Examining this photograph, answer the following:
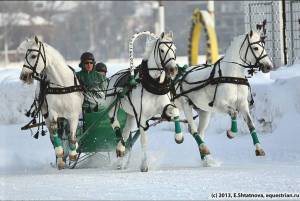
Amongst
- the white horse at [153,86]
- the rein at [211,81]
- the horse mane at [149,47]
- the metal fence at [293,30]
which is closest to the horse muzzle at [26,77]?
the white horse at [153,86]

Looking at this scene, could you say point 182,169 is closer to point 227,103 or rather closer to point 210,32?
point 227,103

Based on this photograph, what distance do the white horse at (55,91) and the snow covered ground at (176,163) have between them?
0.59m

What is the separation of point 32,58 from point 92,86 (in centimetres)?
145

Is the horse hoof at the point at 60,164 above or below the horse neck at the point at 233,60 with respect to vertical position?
below

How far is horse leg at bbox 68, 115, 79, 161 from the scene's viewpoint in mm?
15000

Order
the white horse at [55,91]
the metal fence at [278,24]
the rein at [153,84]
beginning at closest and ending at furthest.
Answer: the rein at [153,84] < the white horse at [55,91] < the metal fence at [278,24]

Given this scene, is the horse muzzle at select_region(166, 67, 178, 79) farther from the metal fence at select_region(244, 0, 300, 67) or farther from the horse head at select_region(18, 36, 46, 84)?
the metal fence at select_region(244, 0, 300, 67)

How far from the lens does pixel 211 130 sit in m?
20.5

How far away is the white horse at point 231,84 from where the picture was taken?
49.0 ft

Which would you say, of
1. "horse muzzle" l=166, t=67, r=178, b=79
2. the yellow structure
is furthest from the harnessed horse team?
the yellow structure

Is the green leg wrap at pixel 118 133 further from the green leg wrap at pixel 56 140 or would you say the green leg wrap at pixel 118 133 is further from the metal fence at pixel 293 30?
the metal fence at pixel 293 30

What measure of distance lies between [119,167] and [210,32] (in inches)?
619

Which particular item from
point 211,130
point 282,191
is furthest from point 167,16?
point 282,191

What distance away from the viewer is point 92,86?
52.2ft
